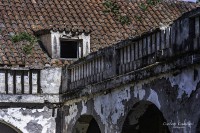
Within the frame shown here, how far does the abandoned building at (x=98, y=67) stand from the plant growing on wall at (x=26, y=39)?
3 centimetres

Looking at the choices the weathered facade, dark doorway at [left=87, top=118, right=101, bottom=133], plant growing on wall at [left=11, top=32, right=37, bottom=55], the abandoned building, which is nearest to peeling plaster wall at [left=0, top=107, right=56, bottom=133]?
the abandoned building

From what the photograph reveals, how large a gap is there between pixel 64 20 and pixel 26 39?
1507 millimetres

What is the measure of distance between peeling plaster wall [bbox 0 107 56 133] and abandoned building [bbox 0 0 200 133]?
0.08 feet

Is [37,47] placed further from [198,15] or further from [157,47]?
[198,15]

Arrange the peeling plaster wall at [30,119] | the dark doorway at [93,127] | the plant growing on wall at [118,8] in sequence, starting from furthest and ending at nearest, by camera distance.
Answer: the plant growing on wall at [118,8]
the dark doorway at [93,127]
the peeling plaster wall at [30,119]

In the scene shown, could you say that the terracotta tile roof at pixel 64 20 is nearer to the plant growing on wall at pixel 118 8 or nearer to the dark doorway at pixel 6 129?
the plant growing on wall at pixel 118 8

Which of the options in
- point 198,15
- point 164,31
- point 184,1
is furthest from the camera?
point 184,1

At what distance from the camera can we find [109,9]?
17672mm

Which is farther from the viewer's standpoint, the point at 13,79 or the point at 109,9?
the point at 109,9

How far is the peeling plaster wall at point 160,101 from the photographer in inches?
333

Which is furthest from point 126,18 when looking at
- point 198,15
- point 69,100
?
point 198,15

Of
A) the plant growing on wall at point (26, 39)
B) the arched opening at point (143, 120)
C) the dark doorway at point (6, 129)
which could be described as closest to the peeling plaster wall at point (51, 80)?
the plant growing on wall at point (26, 39)

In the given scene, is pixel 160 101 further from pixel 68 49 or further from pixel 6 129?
pixel 6 129

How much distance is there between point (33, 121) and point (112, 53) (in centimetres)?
353
